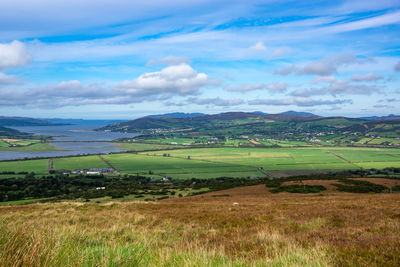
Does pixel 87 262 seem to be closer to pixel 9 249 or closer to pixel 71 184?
pixel 9 249

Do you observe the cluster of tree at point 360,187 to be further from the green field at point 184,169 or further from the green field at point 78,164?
the green field at point 78,164

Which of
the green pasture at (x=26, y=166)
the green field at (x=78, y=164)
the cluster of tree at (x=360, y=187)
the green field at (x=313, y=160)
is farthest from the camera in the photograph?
the green field at (x=78, y=164)

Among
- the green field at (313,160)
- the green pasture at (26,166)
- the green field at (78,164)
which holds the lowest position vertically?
the green field at (78,164)

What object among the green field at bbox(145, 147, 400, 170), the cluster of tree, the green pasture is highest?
the cluster of tree

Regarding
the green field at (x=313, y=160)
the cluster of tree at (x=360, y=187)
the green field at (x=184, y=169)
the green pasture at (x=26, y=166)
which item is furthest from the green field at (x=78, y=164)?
the cluster of tree at (x=360, y=187)

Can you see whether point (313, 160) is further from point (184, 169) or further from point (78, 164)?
point (78, 164)

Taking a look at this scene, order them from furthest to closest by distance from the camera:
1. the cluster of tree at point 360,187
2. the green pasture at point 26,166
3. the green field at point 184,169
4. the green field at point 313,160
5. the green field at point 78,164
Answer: the green field at point 78,164
the green pasture at point 26,166
the green field at point 313,160
the green field at point 184,169
the cluster of tree at point 360,187

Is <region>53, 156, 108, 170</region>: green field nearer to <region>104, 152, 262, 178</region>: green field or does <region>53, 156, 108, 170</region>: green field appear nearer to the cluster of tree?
<region>104, 152, 262, 178</region>: green field

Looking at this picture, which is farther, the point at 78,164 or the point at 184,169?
the point at 78,164

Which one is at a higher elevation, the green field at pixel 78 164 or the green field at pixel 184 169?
the green field at pixel 184 169

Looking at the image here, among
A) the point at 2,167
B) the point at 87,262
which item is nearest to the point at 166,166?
the point at 2,167

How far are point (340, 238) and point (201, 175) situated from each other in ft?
299

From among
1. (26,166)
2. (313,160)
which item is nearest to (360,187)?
(313,160)

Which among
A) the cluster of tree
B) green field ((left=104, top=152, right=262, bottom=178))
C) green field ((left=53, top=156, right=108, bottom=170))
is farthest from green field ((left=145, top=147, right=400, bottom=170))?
the cluster of tree
